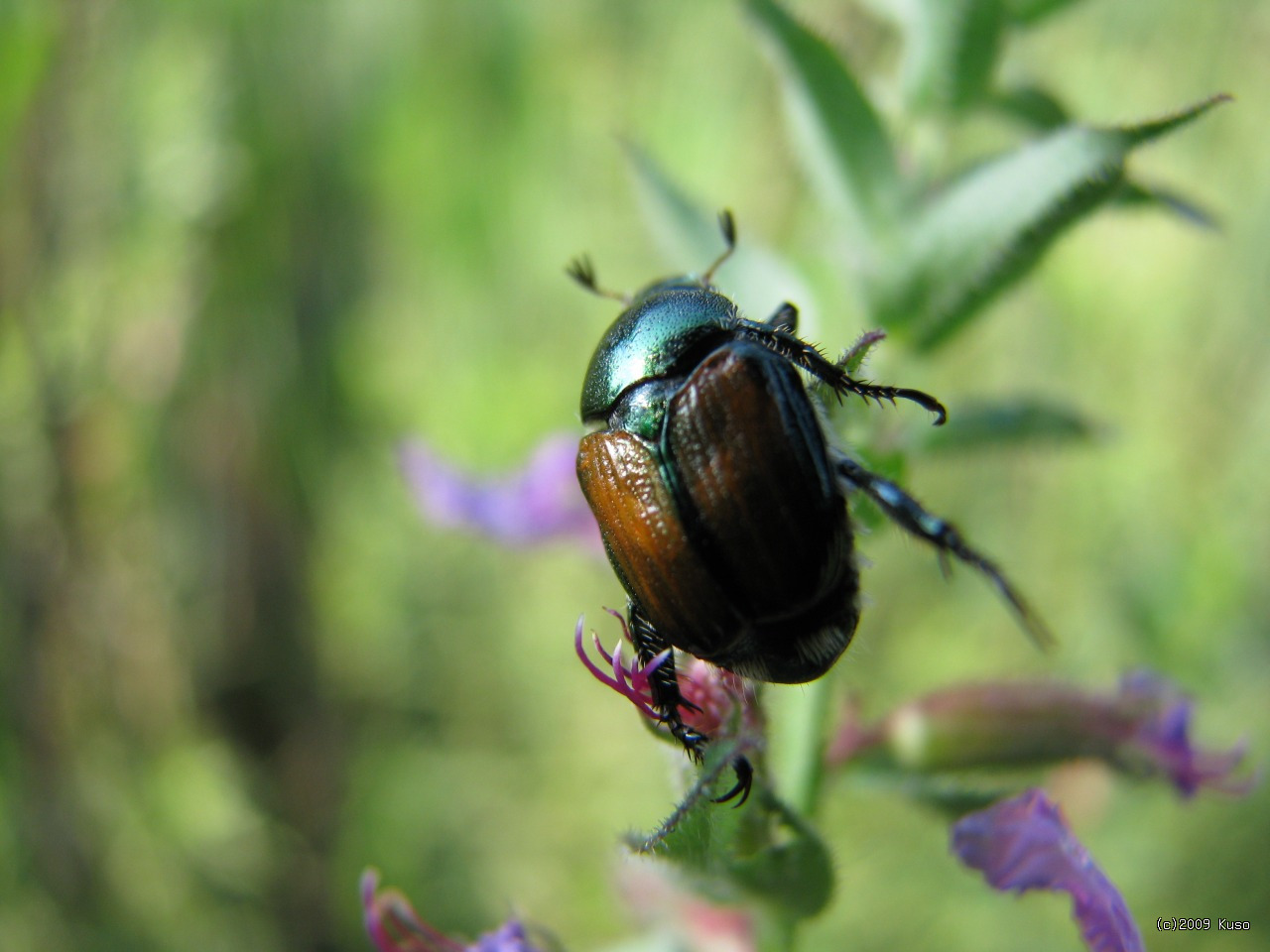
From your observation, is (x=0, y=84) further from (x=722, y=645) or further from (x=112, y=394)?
(x=722, y=645)

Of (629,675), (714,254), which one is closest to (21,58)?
(714,254)

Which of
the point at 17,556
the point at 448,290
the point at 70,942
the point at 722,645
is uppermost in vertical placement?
the point at 448,290

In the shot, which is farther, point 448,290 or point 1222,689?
point 448,290

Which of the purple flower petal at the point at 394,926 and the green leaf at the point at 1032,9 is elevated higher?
the green leaf at the point at 1032,9

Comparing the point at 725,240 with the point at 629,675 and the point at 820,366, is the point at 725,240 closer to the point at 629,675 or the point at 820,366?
the point at 820,366

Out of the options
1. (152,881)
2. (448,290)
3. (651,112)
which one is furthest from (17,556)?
(651,112)

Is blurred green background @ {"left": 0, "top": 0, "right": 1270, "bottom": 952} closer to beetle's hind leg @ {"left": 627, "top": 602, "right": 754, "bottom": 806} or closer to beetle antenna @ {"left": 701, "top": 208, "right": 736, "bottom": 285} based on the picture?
beetle antenna @ {"left": 701, "top": 208, "right": 736, "bottom": 285}

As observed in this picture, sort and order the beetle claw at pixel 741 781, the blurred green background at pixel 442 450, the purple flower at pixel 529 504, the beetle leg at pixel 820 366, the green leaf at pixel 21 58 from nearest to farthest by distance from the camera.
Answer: the beetle claw at pixel 741 781
the beetle leg at pixel 820 366
the purple flower at pixel 529 504
the green leaf at pixel 21 58
the blurred green background at pixel 442 450

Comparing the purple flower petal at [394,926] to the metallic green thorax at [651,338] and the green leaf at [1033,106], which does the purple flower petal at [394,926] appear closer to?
the metallic green thorax at [651,338]

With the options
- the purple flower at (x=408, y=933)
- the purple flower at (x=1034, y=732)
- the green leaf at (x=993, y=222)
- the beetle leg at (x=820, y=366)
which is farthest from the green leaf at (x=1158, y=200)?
the purple flower at (x=408, y=933)
